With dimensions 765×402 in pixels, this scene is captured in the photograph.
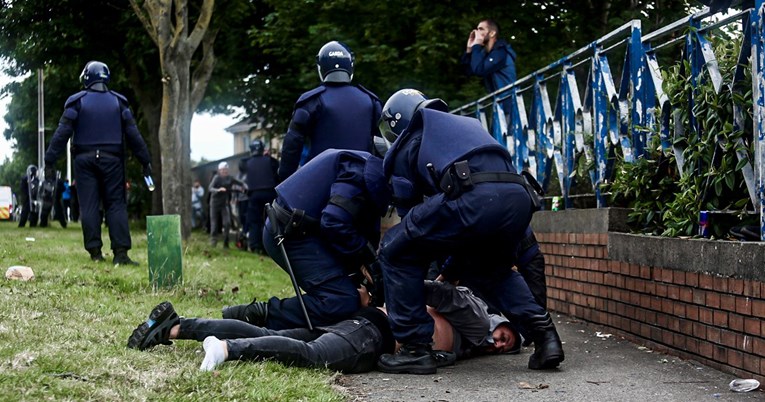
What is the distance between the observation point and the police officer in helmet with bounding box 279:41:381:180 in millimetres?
8914

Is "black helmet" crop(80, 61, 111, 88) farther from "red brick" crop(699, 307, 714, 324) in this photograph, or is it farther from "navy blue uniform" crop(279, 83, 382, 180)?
"red brick" crop(699, 307, 714, 324)

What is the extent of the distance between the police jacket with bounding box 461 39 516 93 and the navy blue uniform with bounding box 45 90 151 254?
11.7ft

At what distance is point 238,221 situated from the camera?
900 inches

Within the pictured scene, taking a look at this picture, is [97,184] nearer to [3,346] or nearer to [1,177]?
[3,346]

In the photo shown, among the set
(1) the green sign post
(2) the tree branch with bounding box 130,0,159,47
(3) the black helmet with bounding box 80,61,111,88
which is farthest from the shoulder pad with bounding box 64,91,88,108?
(2) the tree branch with bounding box 130,0,159,47

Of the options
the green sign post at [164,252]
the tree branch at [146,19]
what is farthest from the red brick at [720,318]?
the tree branch at [146,19]

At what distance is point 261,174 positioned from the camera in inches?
733

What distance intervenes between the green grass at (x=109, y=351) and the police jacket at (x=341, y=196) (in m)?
0.96

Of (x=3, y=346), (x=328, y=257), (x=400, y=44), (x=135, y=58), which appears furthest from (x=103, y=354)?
(x=135, y=58)

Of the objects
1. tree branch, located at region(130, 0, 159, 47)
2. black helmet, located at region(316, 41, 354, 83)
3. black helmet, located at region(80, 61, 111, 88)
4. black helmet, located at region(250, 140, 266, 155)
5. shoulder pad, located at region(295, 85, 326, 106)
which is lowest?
shoulder pad, located at region(295, 85, 326, 106)

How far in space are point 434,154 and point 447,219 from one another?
36 centimetres

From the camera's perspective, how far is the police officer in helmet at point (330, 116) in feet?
29.2

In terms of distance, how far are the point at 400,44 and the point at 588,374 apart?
38.4 ft

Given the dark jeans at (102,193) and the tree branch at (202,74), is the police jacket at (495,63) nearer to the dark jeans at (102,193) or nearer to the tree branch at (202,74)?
the dark jeans at (102,193)
